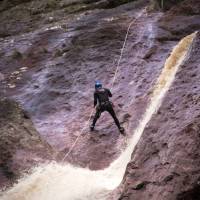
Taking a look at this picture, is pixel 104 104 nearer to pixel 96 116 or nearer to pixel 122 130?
pixel 96 116

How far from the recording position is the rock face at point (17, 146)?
49.5 feet

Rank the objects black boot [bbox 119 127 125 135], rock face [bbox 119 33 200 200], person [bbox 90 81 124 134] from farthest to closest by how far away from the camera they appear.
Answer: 1. black boot [bbox 119 127 125 135]
2. person [bbox 90 81 124 134]
3. rock face [bbox 119 33 200 200]

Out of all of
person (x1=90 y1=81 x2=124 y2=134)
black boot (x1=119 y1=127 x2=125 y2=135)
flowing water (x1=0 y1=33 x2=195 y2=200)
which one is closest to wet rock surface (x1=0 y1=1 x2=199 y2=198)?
black boot (x1=119 y1=127 x2=125 y2=135)

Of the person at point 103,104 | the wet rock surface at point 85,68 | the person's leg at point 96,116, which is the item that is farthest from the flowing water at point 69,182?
the person's leg at point 96,116

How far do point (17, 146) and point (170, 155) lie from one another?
6.83 meters

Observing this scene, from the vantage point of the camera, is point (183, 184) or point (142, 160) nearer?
point (183, 184)

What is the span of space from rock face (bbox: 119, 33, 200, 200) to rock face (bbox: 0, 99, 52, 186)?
15.4 feet

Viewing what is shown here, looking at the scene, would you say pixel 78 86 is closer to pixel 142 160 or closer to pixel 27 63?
pixel 27 63

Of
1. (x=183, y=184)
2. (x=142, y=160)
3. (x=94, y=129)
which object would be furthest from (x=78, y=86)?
(x=183, y=184)

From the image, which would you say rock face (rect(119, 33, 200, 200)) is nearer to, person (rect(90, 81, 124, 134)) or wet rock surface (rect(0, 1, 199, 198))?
Result: person (rect(90, 81, 124, 134))

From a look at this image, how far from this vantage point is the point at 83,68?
19906 mm

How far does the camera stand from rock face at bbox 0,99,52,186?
15.1 meters

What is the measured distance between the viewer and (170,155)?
11.2m

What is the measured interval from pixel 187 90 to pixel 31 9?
1824 cm
